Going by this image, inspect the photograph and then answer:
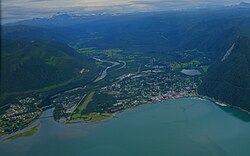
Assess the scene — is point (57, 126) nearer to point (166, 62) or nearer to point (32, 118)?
point (32, 118)

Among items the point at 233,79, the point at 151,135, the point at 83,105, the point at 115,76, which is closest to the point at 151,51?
the point at 115,76

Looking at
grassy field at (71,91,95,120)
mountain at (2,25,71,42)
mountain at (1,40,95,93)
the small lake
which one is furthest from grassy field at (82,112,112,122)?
mountain at (2,25,71,42)

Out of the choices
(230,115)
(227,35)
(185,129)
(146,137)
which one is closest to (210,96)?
(230,115)

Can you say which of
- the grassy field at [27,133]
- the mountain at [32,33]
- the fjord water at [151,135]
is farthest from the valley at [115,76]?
the mountain at [32,33]

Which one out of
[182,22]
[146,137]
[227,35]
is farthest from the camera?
[182,22]

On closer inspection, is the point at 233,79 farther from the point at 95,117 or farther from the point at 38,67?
the point at 38,67
